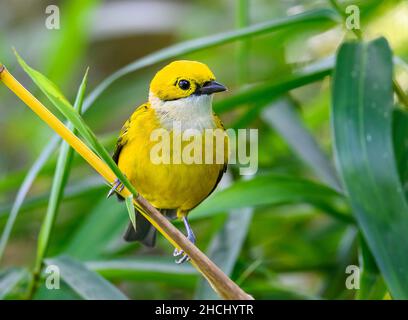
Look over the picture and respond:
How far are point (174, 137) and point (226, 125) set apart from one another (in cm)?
72

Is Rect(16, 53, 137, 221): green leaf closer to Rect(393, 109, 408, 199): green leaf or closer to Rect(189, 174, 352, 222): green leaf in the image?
Rect(189, 174, 352, 222): green leaf

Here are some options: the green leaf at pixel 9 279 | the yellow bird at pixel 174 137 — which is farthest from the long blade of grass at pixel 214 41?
the yellow bird at pixel 174 137

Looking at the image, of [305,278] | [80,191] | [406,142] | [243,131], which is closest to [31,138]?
[80,191]

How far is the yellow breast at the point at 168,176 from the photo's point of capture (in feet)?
3.27

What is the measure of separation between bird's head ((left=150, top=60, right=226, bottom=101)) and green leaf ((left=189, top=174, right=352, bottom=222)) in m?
0.49

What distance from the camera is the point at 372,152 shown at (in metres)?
1.35

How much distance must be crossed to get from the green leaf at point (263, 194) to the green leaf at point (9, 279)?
1.27 ft

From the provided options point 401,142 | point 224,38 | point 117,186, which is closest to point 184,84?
point 117,186

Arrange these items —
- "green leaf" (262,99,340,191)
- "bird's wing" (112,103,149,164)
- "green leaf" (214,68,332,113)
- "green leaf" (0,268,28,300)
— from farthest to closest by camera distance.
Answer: "green leaf" (262,99,340,191) < "green leaf" (214,68,332,113) < "green leaf" (0,268,28,300) < "bird's wing" (112,103,149,164)

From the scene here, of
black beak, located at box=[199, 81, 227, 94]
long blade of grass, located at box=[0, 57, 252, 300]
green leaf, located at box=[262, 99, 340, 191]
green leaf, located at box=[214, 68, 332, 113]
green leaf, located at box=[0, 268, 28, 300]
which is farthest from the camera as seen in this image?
green leaf, located at box=[262, 99, 340, 191]

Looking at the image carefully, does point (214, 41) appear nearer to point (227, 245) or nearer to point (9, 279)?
point (227, 245)

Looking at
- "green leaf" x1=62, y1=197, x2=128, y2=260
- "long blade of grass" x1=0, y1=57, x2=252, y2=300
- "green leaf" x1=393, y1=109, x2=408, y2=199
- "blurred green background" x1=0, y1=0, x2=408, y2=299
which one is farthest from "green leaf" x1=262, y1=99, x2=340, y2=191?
"long blade of grass" x1=0, y1=57, x2=252, y2=300

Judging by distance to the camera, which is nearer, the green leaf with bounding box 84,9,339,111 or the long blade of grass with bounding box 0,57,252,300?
the long blade of grass with bounding box 0,57,252,300

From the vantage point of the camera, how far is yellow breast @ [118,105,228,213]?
1.00 meters
